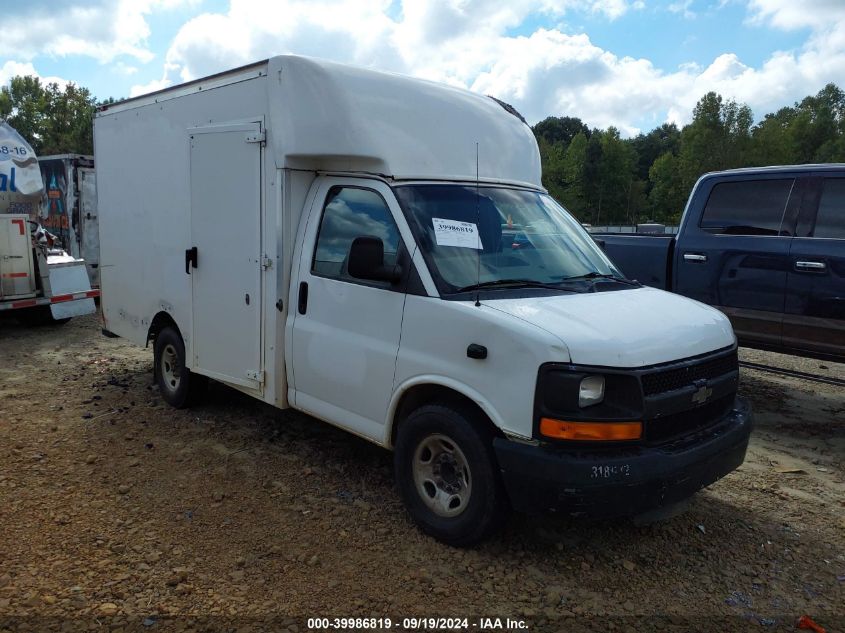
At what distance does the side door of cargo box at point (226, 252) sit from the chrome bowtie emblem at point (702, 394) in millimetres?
3007

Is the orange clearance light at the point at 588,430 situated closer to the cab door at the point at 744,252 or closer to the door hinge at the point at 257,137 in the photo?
the door hinge at the point at 257,137

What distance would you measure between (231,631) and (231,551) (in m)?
0.73

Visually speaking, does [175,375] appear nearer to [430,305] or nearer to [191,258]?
[191,258]

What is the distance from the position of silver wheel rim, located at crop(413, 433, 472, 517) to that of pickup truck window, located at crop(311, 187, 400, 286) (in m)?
1.04

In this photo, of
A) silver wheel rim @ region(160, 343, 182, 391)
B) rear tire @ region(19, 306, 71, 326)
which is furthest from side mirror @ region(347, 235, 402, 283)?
rear tire @ region(19, 306, 71, 326)

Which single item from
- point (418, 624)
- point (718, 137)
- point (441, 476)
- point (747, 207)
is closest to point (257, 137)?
point (441, 476)

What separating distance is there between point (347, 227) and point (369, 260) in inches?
24.8

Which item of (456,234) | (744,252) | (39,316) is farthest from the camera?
(39,316)

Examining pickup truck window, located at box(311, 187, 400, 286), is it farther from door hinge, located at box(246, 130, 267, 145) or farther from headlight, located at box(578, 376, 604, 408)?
headlight, located at box(578, 376, 604, 408)

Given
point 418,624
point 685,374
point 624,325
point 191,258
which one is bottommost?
point 418,624

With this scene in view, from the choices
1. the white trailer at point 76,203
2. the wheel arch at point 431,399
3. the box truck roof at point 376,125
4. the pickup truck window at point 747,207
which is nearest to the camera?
the wheel arch at point 431,399

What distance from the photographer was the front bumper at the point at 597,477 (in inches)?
126

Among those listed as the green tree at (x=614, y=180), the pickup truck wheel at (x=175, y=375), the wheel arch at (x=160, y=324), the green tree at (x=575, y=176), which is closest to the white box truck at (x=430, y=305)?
the pickup truck wheel at (x=175, y=375)

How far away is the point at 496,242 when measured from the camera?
4160 millimetres
